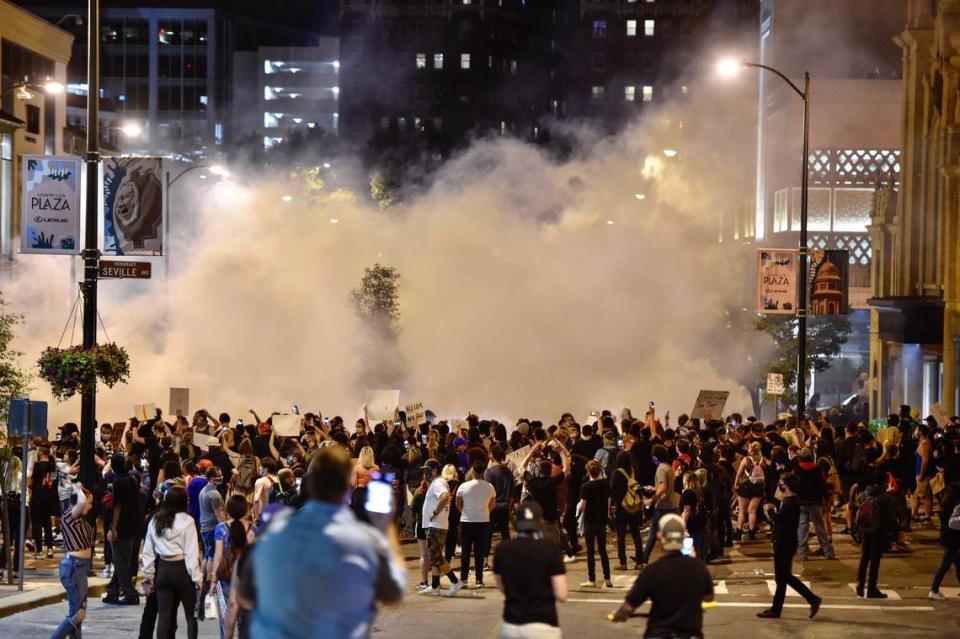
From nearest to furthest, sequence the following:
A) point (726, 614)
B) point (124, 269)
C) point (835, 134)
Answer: point (726, 614)
point (124, 269)
point (835, 134)

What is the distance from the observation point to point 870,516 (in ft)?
46.2

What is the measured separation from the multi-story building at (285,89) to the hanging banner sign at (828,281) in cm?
9135

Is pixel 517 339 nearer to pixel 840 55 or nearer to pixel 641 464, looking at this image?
pixel 840 55

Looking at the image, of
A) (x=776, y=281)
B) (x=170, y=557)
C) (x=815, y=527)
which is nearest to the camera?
(x=170, y=557)

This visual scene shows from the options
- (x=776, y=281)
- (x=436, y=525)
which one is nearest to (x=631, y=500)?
(x=436, y=525)

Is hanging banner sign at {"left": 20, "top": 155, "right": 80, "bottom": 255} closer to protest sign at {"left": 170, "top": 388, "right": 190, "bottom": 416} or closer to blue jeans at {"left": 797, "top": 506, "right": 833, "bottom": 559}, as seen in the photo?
protest sign at {"left": 170, "top": 388, "right": 190, "bottom": 416}

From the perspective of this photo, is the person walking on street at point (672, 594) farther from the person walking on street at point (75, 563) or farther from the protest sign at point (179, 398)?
the protest sign at point (179, 398)

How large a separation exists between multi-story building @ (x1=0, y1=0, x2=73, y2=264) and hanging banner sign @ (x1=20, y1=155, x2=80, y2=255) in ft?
83.0

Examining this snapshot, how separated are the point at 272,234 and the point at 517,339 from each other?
45.2 feet

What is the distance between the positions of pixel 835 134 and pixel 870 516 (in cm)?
3807

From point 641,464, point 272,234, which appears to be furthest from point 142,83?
point 641,464

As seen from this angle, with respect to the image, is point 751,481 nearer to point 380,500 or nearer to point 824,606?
point 824,606

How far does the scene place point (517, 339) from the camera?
46.8 metres

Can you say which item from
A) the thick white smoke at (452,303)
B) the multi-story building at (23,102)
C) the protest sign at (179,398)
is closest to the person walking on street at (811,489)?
the protest sign at (179,398)
